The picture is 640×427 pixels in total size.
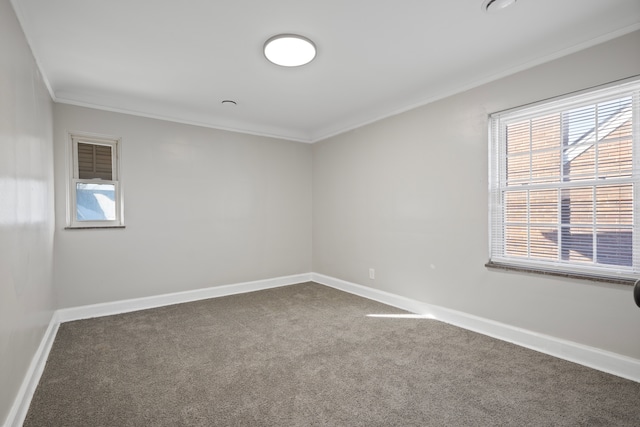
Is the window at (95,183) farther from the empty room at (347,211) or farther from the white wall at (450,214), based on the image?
the white wall at (450,214)

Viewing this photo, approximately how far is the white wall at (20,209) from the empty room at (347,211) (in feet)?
0.09

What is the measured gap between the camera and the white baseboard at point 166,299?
140 inches

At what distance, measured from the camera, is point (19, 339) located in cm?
196

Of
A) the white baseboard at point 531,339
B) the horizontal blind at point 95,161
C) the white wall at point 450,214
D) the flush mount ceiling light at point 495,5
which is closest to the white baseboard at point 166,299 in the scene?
the white wall at point 450,214

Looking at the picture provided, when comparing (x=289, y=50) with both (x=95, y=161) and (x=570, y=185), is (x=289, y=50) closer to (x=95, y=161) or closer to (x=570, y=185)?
(x=570, y=185)

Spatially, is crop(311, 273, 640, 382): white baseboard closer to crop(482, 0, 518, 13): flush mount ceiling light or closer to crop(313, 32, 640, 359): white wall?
crop(313, 32, 640, 359): white wall

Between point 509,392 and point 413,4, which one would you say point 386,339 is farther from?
point 413,4

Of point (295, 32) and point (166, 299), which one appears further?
point (166, 299)

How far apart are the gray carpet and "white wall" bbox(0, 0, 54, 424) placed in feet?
1.24

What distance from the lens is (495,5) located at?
2078mm

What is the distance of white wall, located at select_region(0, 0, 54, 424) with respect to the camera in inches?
67.2

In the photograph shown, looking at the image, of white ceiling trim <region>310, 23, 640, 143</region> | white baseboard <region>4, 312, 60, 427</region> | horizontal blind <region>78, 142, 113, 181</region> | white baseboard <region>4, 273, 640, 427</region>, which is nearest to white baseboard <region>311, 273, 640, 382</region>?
white baseboard <region>4, 273, 640, 427</region>

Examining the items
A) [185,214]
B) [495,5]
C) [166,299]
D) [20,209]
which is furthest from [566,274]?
[166,299]

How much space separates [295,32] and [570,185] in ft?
8.19
